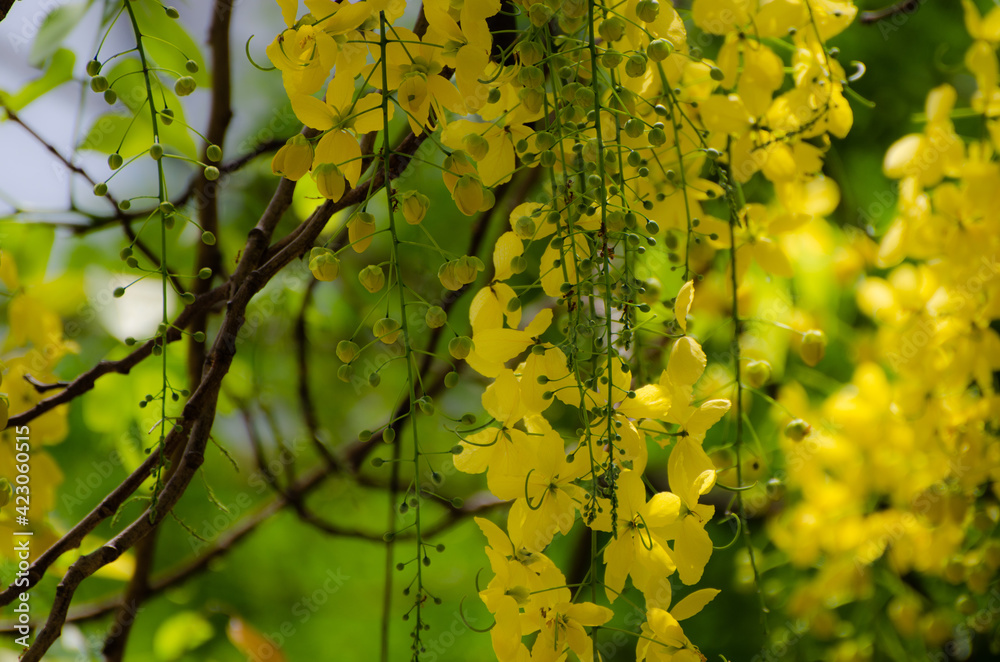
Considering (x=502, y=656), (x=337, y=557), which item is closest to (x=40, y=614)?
(x=337, y=557)

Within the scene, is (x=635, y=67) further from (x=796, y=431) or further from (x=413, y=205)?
(x=796, y=431)

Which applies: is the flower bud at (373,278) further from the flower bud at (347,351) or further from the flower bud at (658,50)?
the flower bud at (658,50)

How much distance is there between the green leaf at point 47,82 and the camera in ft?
2.14

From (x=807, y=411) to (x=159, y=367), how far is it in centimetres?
89

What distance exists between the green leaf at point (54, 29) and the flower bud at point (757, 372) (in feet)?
1.90

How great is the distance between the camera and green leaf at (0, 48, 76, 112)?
651 mm

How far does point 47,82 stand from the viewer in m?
0.65

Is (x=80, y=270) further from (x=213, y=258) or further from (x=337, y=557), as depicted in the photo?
(x=337, y=557)

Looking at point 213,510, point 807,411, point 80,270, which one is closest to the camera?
point 80,270

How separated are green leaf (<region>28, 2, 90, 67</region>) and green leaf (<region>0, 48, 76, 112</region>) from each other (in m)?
0.03

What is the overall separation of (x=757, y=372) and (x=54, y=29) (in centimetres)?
60

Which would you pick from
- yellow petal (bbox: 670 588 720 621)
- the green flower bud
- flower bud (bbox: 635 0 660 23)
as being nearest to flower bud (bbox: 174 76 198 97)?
the green flower bud

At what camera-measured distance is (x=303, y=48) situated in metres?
0.40

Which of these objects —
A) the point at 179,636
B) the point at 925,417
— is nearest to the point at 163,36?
the point at 179,636
